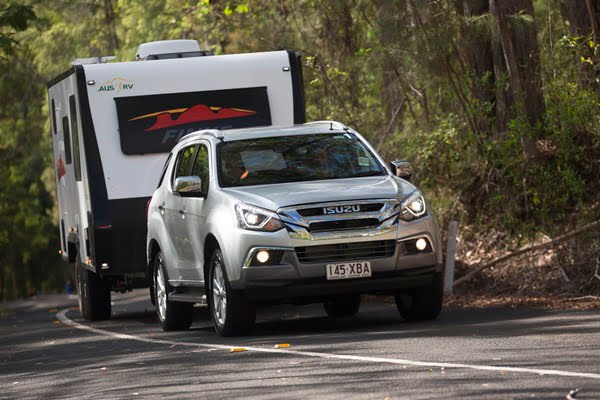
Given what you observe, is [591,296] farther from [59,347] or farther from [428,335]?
[59,347]

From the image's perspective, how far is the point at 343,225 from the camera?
12.8 metres

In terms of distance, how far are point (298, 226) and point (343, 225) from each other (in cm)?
39

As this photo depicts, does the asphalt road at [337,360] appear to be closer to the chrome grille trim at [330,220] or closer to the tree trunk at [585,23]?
the chrome grille trim at [330,220]

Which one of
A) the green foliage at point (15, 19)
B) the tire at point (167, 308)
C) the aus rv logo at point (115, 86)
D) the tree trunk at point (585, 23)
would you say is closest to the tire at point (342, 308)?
the tire at point (167, 308)

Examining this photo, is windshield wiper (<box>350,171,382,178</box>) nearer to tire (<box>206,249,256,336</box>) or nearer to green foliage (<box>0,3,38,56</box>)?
tire (<box>206,249,256,336</box>)

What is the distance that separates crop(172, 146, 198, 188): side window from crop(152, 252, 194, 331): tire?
89cm

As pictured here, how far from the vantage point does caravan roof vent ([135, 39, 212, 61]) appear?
18.3 meters

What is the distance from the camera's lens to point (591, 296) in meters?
15.6

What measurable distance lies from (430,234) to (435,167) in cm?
817

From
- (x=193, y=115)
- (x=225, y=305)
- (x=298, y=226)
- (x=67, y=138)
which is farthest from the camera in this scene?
(x=67, y=138)

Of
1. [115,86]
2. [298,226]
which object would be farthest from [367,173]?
[115,86]

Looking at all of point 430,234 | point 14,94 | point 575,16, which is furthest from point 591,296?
point 14,94

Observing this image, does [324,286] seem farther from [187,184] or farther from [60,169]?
[60,169]

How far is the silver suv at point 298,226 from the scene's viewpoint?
1276 centimetres
